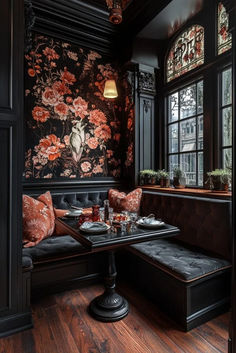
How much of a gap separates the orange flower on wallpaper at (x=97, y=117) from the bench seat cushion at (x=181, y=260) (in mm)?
1938

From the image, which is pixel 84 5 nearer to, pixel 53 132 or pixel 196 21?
pixel 196 21

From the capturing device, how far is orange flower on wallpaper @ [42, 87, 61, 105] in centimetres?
295

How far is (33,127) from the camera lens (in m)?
2.88

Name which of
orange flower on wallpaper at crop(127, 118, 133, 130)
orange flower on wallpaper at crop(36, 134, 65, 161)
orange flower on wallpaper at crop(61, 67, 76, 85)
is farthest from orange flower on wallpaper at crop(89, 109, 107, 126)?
orange flower on wallpaper at crop(36, 134, 65, 161)

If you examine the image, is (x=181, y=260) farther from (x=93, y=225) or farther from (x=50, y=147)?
(x=50, y=147)

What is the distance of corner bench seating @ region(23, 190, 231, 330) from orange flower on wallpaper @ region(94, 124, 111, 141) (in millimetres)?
1287

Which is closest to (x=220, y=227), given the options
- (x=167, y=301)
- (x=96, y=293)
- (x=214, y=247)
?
(x=214, y=247)

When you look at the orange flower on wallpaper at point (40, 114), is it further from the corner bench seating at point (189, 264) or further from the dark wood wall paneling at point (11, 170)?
the corner bench seating at point (189, 264)

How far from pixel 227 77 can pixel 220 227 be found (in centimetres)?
174

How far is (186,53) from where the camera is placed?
303 centimetres

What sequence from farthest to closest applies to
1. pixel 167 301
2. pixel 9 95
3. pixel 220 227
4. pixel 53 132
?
pixel 53 132 → pixel 220 227 → pixel 167 301 → pixel 9 95

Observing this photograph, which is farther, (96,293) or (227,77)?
(227,77)

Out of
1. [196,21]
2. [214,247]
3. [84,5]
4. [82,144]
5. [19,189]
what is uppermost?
[84,5]

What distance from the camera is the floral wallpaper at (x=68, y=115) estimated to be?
2.89m
